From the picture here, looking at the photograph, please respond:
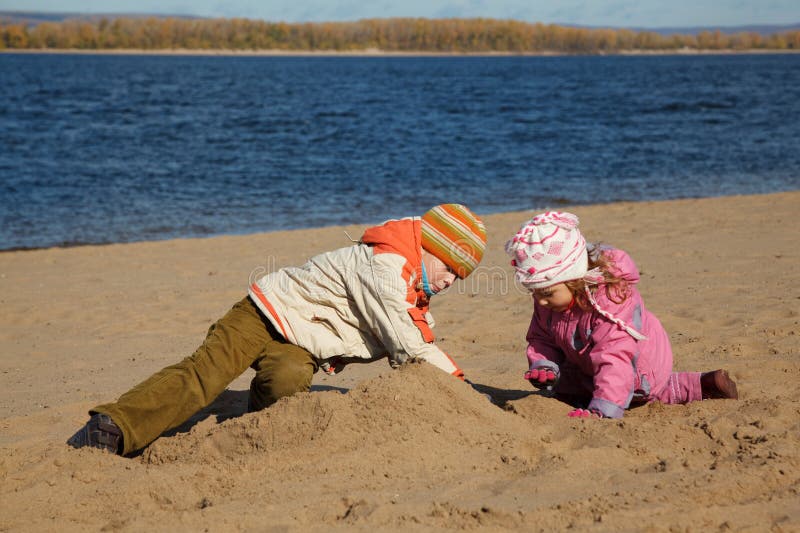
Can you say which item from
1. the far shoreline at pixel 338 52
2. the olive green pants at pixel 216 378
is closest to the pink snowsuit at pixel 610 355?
the olive green pants at pixel 216 378

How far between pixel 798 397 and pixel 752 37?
16727cm

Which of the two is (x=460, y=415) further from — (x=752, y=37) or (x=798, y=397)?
(x=752, y=37)

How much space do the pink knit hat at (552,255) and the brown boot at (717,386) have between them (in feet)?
1.57

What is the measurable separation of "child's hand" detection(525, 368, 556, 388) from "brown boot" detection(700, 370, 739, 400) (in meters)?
0.74

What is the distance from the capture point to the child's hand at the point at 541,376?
13.0 feet

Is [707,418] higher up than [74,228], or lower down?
higher up

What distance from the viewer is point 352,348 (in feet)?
13.3

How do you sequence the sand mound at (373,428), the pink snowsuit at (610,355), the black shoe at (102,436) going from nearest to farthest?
the sand mound at (373,428) → the black shoe at (102,436) → the pink snowsuit at (610,355)

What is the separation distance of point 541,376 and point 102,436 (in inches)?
80.7

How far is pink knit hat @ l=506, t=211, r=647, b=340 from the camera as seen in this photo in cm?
371

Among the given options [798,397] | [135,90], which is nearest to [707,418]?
[798,397]

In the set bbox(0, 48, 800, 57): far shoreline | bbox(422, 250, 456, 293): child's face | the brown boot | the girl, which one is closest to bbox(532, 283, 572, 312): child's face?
the girl

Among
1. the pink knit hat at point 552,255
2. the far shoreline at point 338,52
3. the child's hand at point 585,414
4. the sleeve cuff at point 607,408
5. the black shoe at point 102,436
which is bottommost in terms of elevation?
the black shoe at point 102,436

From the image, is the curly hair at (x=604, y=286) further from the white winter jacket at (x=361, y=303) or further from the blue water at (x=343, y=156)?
the blue water at (x=343, y=156)
